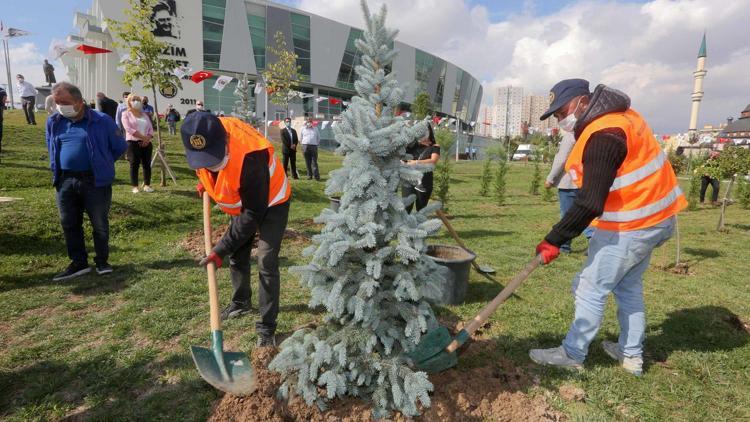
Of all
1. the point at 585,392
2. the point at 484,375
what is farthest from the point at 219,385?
the point at 585,392

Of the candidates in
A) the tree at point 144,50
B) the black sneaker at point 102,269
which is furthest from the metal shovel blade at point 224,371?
the tree at point 144,50

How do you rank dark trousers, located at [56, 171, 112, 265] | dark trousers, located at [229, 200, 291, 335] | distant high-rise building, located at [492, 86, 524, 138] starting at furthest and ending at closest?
distant high-rise building, located at [492, 86, 524, 138], dark trousers, located at [56, 171, 112, 265], dark trousers, located at [229, 200, 291, 335]

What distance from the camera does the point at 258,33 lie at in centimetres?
3972

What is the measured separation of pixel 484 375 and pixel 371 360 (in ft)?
3.35

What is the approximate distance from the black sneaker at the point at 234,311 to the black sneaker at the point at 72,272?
2.38m

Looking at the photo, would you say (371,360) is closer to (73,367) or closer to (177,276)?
(73,367)

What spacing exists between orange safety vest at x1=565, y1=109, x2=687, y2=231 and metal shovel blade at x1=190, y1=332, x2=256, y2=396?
2600mm

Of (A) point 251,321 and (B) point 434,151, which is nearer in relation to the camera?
(A) point 251,321

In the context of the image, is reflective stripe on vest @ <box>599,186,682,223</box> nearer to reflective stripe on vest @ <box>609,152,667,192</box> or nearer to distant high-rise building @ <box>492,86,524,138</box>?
reflective stripe on vest @ <box>609,152,667,192</box>

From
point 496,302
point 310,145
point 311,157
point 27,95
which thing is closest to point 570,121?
point 496,302

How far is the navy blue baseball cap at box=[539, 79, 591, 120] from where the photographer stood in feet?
9.26

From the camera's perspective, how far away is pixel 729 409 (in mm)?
2754

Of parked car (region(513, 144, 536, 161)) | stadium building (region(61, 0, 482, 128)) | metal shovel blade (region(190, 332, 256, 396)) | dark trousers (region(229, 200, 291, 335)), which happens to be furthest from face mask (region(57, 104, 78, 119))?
parked car (region(513, 144, 536, 161))

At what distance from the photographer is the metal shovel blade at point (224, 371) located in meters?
2.40
